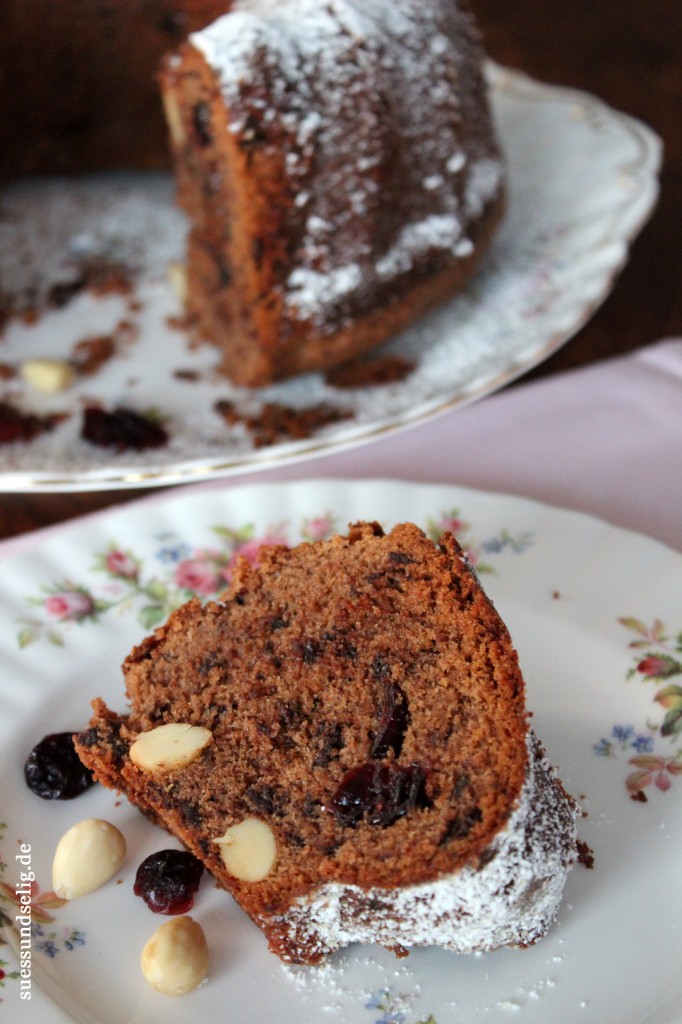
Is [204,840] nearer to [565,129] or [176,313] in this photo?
[176,313]

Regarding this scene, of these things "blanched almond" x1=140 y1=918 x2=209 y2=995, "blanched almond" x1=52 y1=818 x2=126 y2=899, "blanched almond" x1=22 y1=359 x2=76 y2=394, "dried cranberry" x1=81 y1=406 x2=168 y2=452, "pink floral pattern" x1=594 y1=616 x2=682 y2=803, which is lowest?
"blanched almond" x1=22 y1=359 x2=76 y2=394

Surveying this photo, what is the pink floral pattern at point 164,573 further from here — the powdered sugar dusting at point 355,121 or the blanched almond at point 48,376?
the blanched almond at point 48,376

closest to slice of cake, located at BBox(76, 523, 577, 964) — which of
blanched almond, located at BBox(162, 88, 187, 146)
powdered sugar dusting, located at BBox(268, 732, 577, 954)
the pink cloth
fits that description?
powdered sugar dusting, located at BBox(268, 732, 577, 954)

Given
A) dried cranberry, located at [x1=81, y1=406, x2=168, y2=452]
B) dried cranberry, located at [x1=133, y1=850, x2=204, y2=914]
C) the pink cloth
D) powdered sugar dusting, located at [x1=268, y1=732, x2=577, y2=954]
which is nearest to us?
powdered sugar dusting, located at [x1=268, y1=732, x2=577, y2=954]

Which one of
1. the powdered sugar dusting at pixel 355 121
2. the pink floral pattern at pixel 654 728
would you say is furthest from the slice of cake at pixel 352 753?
the powdered sugar dusting at pixel 355 121

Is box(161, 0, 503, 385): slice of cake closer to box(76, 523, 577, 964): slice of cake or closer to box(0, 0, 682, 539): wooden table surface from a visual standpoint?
box(0, 0, 682, 539): wooden table surface

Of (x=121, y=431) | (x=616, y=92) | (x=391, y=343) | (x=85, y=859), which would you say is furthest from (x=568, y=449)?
(x=616, y=92)
